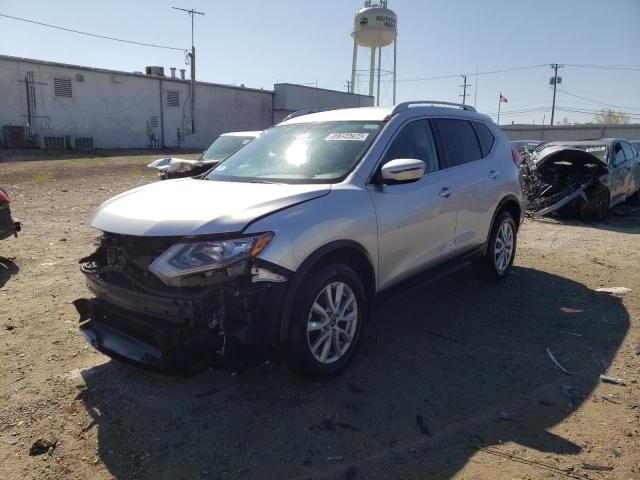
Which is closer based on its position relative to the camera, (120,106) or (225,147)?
(225,147)

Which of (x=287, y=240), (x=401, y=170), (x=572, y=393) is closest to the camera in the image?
(x=287, y=240)

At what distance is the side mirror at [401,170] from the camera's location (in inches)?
141

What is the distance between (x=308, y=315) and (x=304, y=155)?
4.79 feet

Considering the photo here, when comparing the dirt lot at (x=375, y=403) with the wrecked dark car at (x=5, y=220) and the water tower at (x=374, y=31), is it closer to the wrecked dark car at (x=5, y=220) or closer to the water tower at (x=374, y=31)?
the wrecked dark car at (x=5, y=220)

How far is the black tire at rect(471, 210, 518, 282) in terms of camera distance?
546cm

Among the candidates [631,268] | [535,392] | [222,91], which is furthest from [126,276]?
[222,91]

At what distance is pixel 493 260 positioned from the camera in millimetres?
5547

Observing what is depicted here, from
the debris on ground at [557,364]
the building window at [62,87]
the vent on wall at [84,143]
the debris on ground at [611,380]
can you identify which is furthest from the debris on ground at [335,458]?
the building window at [62,87]

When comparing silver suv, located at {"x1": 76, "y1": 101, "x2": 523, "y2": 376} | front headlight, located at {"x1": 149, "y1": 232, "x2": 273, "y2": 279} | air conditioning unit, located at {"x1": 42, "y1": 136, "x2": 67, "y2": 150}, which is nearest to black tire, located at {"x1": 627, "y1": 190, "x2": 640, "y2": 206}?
silver suv, located at {"x1": 76, "y1": 101, "x2": 523, "y2": 376}

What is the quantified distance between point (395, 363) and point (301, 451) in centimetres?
127

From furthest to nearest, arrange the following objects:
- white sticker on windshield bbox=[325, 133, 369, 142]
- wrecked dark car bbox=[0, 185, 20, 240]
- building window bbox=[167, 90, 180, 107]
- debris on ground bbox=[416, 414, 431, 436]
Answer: building window bbox=[167, 90, 180, 107]
wrecked dark car bbox=[0, 185, 20, 240]
white sticker on windshield bbox=[325, 133, 369, 142]
debris on ground bbox=[416, 414, 431, 436]

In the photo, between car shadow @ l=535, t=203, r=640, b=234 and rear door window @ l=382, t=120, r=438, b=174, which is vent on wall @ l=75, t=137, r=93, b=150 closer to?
car shadow @ l=535, t=203, r=640, b=234

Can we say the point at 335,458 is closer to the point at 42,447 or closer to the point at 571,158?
the point at 42,447

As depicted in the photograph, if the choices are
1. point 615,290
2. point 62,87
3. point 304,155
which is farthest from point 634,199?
point 62,87
